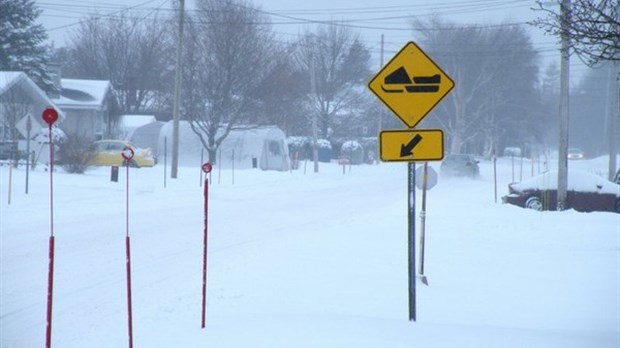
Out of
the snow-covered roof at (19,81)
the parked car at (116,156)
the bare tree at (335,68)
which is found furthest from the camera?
the bare tree at (335,68)

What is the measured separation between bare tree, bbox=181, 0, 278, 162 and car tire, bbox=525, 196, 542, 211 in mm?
21424

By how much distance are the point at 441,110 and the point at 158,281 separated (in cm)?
5578

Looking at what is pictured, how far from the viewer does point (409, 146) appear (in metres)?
8.09

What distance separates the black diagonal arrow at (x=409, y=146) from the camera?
26.5 feet

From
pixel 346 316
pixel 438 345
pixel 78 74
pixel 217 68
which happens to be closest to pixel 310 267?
pixel 346 316

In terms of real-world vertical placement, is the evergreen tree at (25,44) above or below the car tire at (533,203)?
above

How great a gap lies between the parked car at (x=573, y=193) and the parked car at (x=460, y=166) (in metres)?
21.2

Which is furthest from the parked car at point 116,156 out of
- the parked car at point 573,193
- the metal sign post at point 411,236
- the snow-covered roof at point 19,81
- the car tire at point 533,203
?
the metal sign post at point 411,236

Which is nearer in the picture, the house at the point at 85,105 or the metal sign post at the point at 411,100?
the metal sign post at the point at 411,100

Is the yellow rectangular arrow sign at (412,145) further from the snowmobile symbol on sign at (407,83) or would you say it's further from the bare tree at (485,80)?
the bare tree at (485,80)

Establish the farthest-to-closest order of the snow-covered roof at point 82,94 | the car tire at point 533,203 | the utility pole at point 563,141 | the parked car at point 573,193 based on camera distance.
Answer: the snow-covered roof at point 82,94, the car tire at point 533,203, the parked car at point 573,193, the utility pole at point 563,141

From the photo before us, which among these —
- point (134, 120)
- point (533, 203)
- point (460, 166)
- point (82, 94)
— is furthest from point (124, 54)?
point (533, 203)

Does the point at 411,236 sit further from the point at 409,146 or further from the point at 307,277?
the point at 307,277

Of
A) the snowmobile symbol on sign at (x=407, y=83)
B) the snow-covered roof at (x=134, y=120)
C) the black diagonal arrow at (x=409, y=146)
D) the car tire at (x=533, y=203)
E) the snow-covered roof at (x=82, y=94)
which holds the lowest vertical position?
the car tire at (x=533, y=203)
